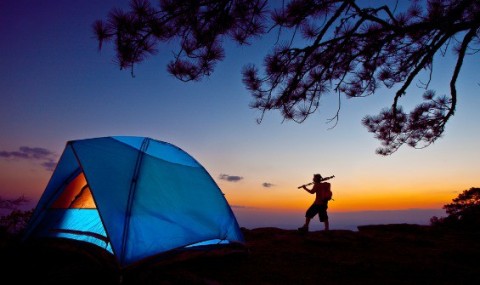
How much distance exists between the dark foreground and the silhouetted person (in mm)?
2250

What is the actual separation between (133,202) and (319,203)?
18.3ft

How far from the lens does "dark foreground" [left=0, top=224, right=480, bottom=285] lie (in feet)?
10.2

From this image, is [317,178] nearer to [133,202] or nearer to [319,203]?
[319,203]

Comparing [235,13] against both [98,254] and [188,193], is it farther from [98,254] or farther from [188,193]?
[98,254]

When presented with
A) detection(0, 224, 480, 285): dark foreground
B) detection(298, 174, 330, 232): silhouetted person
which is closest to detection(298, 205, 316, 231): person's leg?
detection(298, 174, 330, 232): silhouetted person

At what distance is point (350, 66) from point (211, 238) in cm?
366

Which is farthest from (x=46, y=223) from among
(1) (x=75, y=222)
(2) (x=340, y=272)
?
(2) (x=340, y=272)

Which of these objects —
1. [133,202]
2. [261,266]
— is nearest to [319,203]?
[261,266]

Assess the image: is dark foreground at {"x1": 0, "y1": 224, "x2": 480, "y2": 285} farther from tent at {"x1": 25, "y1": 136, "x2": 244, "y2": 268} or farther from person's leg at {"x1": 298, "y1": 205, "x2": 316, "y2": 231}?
person's leg at {"x1": 298, "y1": 205, "x2": 316, "y2": 231}

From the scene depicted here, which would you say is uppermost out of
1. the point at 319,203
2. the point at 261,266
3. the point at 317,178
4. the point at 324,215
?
the point at 317,178

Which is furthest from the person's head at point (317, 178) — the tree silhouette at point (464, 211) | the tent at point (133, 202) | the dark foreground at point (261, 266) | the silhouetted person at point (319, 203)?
the tree silhouette at point (464, 211)

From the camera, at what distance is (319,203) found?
7.85 metres

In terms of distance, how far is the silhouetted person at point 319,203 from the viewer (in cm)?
780

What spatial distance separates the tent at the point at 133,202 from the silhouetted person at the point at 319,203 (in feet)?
12.7
